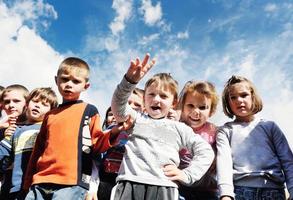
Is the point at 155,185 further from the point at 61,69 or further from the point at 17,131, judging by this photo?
the point at 17,131

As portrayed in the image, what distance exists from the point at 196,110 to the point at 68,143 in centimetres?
155

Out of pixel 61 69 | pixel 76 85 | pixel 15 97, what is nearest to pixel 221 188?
pixel 76 85

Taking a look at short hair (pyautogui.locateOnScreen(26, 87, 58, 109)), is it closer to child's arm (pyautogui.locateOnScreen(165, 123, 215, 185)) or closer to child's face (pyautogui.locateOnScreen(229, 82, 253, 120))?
child's arm (pyautogui.locateOnScreen(165, 123, 215, 185))

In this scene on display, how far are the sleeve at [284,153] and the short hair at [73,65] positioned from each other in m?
2.41

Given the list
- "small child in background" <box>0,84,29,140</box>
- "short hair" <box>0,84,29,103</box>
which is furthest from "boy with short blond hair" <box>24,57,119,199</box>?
"short hair" <box>0,84,29,103</box>

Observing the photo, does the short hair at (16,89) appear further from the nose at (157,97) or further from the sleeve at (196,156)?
the sleeve at (196,156)

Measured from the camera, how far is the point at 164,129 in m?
3.48

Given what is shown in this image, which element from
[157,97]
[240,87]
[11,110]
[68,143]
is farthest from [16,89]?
[240,87]

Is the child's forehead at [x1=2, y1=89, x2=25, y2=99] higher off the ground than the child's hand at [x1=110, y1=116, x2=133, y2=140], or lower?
higher

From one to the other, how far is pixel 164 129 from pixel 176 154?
290 millimetres

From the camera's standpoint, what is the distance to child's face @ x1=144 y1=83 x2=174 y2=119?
141 inches

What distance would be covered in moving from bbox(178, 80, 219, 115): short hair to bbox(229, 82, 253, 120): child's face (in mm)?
225

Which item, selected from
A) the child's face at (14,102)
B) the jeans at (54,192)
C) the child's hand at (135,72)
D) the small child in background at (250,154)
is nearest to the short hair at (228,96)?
the small child in background at (250,154)

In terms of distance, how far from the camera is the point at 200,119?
3.96 m
